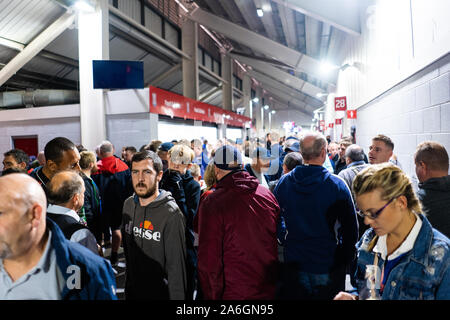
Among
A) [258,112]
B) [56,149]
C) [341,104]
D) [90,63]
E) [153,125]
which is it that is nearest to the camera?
[56,149]

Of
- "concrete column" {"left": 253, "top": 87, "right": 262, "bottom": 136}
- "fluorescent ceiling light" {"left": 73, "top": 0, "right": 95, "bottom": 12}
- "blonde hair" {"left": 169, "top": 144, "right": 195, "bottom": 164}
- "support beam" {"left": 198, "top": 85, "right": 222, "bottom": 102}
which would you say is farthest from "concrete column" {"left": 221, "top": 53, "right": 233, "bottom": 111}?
"blonde hair" {"left": 169, "top": 144, "right": 195, "bottom": 164}

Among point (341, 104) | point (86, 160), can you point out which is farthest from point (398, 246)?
point (341, 104)

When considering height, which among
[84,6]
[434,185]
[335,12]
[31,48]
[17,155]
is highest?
[84,6]

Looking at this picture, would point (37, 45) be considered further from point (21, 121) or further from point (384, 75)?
point (384, 75)

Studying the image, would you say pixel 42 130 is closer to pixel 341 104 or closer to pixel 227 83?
pixel 341 104

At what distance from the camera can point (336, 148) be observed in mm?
7613

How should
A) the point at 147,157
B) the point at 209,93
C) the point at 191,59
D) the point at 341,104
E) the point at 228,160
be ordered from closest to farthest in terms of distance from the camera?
the point at 228,160 → the point at 147,157 → the point at 341,104 → the point at 191,59 → the point at 209,93

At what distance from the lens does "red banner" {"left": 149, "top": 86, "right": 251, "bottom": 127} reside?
911 centimetres

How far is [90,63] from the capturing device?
8.73 metres

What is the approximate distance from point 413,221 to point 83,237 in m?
1.65

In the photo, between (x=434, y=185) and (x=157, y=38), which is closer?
(x=434, y=185)

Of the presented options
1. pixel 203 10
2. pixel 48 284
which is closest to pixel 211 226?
pixel 48 284

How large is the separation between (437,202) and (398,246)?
2.98 feet

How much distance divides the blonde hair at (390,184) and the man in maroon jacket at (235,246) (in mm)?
815
